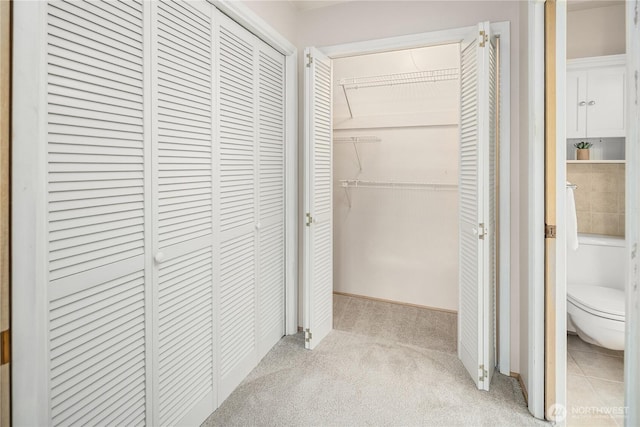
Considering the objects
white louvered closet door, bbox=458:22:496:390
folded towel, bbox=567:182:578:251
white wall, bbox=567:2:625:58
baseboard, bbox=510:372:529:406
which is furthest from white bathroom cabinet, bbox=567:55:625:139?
baseboard, bbox=510:372:529:406

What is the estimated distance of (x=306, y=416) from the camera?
1.74 m

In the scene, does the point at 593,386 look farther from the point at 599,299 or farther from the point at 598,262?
the point at 598,262

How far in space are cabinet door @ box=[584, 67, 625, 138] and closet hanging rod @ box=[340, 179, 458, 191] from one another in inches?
42.3

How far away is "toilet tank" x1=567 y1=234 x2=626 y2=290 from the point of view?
247 cm

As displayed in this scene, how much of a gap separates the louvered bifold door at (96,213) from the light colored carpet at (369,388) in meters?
0.70

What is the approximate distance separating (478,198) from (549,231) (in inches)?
15.0

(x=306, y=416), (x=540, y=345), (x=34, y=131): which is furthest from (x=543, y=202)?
(x=34, y=131)

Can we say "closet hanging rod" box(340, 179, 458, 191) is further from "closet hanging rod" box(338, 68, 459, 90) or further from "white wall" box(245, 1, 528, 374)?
"white wall" box(245, 1, 528, 374)

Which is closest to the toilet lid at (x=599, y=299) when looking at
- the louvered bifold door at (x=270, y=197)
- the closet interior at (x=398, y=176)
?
the closet interior at (x=398, y=176)

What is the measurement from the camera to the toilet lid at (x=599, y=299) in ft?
6.70

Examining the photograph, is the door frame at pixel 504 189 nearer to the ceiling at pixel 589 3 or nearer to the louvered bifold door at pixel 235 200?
the ceiling at pixel 589 3

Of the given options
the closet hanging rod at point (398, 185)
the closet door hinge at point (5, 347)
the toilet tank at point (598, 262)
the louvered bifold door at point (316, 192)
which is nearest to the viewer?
the closet door hinge at point (5, 347)

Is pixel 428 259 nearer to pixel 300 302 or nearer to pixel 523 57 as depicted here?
pixel 300 302

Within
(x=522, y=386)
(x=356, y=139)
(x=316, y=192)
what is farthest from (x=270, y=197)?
(x=522, y=386)
